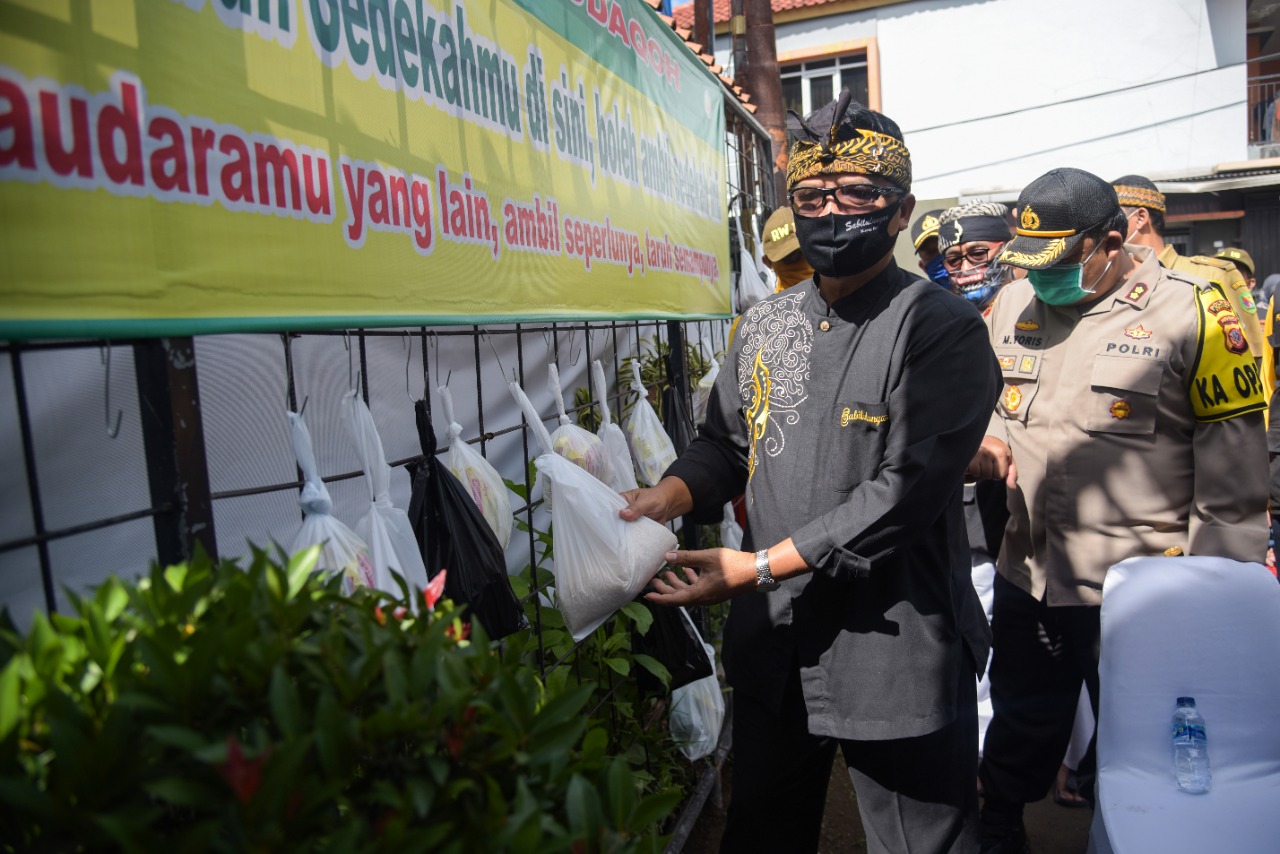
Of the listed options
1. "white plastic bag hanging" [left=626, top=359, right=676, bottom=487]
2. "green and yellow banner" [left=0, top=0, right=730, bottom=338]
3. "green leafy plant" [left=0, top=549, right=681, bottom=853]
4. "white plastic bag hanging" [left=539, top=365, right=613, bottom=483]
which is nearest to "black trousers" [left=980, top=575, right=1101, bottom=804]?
"white plastic bag hanging" [left=626, top=359, right=676, bottom=487]

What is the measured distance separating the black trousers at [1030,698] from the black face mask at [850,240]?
4.65 ft

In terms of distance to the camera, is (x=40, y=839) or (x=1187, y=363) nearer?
(x=40, y=839)

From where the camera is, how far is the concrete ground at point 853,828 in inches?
124

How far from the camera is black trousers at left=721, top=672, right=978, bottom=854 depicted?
196 centimetres

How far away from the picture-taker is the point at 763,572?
76.1 inches

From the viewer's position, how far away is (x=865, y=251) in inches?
79.4

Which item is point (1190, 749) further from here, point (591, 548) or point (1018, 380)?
point (591, 548)

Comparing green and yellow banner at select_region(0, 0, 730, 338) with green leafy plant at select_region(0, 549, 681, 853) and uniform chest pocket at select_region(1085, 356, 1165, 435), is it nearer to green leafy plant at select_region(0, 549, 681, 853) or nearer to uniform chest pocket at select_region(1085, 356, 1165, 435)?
green leafy plant at select_region(0, 549, 681, 853)

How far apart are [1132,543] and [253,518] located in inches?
91.0

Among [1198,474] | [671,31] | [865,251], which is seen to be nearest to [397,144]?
[865,251]

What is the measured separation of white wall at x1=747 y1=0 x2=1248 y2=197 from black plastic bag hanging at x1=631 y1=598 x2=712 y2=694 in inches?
503

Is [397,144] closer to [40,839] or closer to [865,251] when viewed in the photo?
[865,251]

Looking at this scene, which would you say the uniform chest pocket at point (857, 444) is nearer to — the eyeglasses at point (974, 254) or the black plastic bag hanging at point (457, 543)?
the black plastic bag hanging at point (457, 543)

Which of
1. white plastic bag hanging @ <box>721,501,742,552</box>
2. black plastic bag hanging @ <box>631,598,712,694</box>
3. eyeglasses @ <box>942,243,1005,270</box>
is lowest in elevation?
black plastic bag hanging @ <box>631,598,712,694</box>
